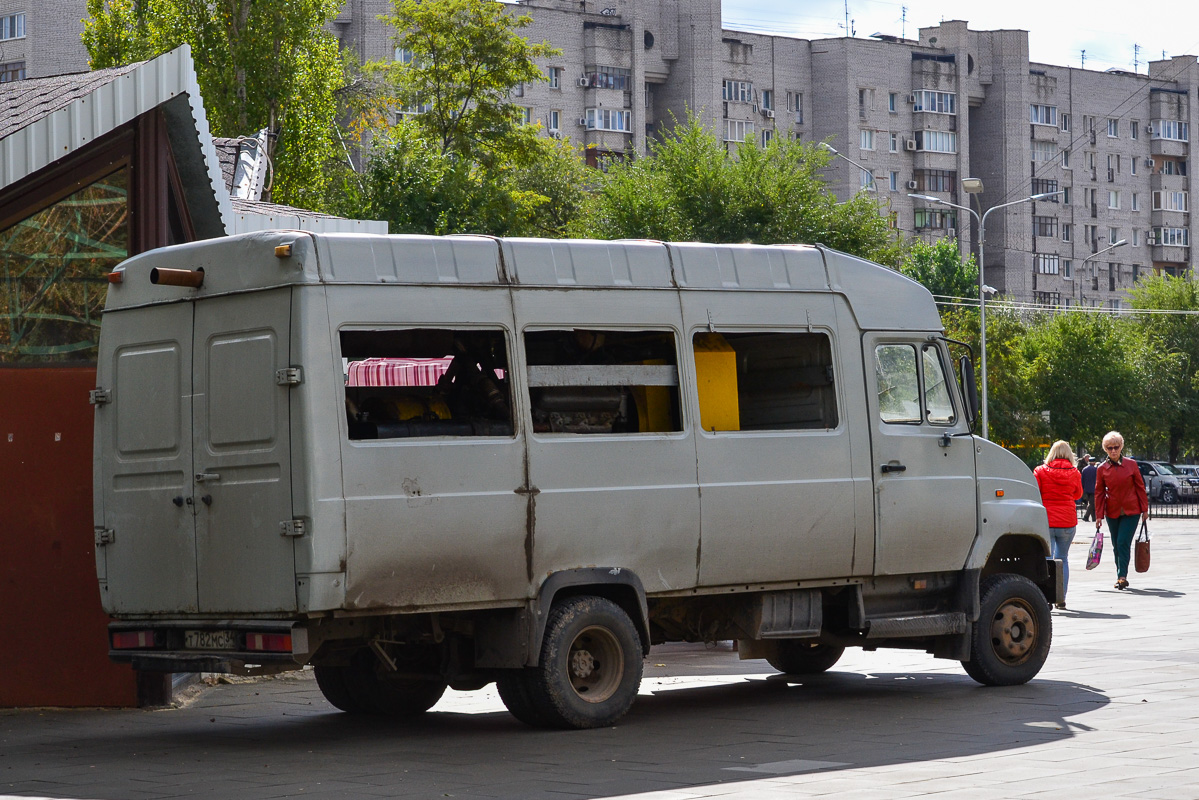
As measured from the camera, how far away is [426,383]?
9.50 m

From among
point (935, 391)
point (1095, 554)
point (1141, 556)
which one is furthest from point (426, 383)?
point (1095, 554)

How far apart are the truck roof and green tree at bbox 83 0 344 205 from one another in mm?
25157

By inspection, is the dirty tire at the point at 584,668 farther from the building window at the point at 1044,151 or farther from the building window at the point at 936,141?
the building window at the point at 1044,151

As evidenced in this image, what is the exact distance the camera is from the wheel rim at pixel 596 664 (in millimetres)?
9922

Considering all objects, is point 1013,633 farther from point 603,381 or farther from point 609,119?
point 609,119

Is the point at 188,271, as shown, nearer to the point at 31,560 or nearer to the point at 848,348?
the point at 31,560

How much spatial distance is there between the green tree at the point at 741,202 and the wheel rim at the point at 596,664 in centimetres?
3834

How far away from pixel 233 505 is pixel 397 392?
106 cm

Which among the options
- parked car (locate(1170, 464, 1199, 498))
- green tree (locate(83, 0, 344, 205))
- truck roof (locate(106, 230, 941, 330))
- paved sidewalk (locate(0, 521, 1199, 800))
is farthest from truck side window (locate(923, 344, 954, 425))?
parked car (locate(1170, 464, 1199, 498))

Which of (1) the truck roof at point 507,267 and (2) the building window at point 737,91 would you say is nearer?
(1) the truck roof at point 507,267

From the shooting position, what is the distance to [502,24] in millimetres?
48312

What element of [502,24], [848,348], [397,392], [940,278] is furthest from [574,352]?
[940,278]

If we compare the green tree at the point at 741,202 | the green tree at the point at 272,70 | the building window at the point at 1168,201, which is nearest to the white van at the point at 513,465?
the green tree at the point at 272,70

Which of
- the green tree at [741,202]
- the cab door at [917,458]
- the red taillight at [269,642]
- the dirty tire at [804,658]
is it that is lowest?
the dirty tire at [804,658]
